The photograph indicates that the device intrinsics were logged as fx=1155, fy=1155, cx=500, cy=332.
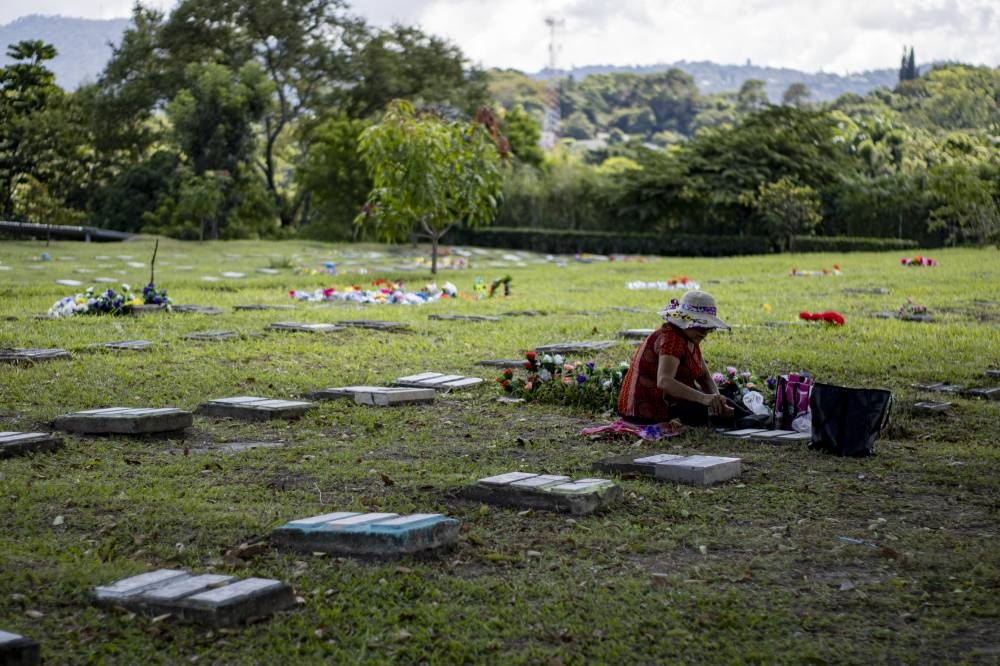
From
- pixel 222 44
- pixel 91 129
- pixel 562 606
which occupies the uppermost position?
pixel 222 44

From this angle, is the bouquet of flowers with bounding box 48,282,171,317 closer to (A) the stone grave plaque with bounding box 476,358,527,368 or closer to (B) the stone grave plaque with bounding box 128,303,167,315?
(B) the stone grave plaque with bounding box 128,303,167,315

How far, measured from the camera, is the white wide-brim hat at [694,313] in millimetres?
6645

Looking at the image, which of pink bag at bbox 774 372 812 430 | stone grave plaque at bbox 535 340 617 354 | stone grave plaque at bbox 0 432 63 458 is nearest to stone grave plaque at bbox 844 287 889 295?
stone grave plaque at bbox 535 340 617 354

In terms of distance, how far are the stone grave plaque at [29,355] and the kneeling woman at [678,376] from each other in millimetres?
4952

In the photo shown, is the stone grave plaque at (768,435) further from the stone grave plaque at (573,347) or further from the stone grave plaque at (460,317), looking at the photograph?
the stone grave plaque at (460,317)

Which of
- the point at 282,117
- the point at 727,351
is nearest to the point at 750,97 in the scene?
the point at 282,117

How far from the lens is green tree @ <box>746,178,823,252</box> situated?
96.5ft

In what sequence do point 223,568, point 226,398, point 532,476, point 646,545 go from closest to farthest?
1. point 223,568
2. point 646,545
3. point 532,476
4. point 226,398

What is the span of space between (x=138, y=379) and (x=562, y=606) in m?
5.64

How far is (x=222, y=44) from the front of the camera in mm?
39719

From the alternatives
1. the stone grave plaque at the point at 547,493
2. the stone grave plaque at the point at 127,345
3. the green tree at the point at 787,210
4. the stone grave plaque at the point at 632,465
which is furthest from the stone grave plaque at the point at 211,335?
the green tree at the point at 787,210

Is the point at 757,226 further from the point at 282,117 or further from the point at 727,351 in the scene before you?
the point at 727,351

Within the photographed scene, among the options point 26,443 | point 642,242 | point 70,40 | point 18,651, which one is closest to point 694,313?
point 26,443

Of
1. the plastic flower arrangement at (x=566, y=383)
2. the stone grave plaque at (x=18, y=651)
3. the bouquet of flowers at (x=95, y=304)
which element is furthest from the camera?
the bouquet of flowers at (x=95, y=304)
